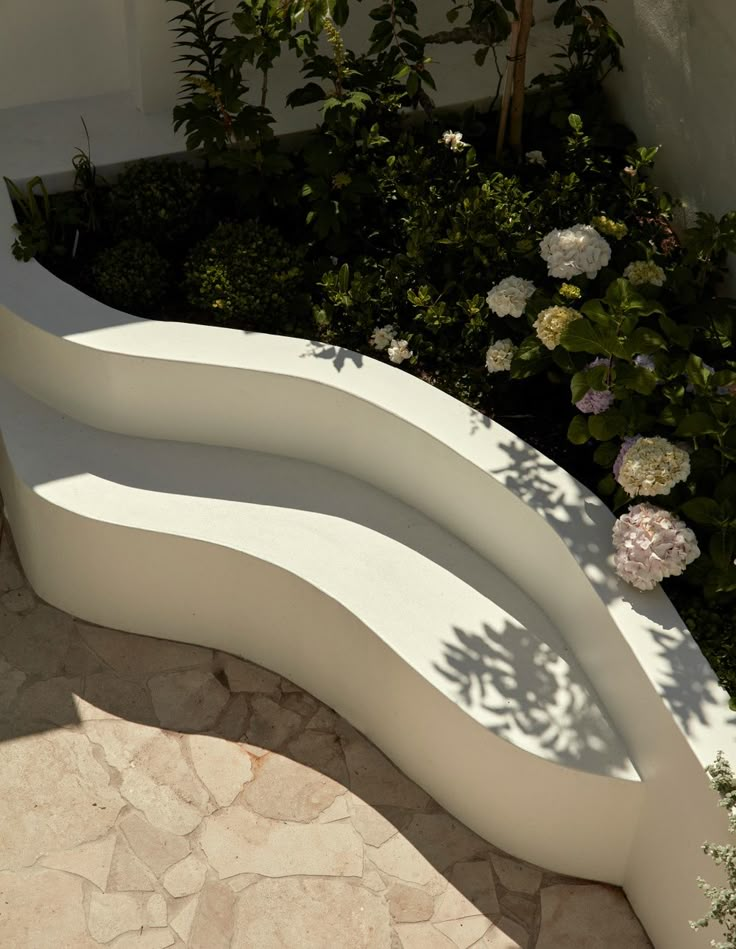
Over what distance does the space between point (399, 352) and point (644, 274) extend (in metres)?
0.85

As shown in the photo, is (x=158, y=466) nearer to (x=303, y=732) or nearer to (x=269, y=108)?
(x=303, y=732)

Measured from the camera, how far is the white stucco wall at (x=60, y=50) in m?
4.99

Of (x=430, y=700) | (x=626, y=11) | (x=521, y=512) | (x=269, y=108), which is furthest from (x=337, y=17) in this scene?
(x=430, y=700)

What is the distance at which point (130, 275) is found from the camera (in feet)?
14.7

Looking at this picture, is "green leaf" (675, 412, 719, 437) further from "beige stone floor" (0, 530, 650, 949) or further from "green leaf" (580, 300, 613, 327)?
"beige stone floor" (0, 530, 650, 949)

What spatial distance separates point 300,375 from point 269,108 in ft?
4.51

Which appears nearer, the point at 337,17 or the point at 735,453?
the point at 735,453

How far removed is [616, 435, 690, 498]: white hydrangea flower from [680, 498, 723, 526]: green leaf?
0.08m

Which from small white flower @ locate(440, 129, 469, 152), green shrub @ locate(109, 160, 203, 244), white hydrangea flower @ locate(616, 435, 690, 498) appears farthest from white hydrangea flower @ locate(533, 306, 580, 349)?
green shrub @ locate(109, 160, 203, 244)

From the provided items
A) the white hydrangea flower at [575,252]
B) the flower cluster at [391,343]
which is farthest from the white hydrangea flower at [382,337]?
the white hydrangea flower at [575,252]

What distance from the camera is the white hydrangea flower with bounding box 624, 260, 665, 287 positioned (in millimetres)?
4160

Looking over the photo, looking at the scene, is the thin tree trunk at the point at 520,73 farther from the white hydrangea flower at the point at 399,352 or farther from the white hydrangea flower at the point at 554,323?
the white hydrangea flower at the point at 554,323

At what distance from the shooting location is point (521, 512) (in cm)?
396

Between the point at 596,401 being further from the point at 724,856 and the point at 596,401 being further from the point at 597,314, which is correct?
the point at 724,856
